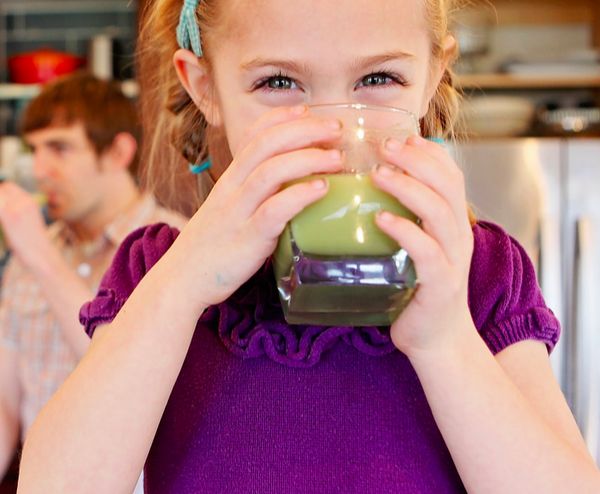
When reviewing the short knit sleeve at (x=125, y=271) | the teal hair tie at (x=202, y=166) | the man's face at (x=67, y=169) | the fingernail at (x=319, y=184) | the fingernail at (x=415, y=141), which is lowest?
the man's face at (x=67, y=169)

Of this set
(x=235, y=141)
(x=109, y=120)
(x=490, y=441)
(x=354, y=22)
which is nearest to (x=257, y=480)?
(x=490, y=441)

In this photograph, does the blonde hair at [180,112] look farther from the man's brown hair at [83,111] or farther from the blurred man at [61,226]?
the man's brown hair at [83,111]

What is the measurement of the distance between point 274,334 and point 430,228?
273mm

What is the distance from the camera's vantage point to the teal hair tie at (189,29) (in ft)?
3.36

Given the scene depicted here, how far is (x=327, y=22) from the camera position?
33.3 inches

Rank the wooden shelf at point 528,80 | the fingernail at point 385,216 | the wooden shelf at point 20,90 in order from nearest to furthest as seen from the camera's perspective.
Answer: the fingernail at point 385,216, the wooden shelf at point 528,80, the wooden shelf at point 20,90

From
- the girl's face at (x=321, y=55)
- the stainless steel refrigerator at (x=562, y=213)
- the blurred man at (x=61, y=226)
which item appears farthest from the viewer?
the stainless steel refrigerator at (x=562, y=213)

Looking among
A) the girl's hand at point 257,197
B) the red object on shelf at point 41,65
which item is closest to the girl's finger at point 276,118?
the girl's hand at point 257,197

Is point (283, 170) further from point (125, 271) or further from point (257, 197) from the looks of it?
point (125, 271)

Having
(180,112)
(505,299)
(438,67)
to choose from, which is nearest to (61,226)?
(180,112)

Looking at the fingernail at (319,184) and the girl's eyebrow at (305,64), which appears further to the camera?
the girl's eyebrow at (305,64)

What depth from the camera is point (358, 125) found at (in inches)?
28.1

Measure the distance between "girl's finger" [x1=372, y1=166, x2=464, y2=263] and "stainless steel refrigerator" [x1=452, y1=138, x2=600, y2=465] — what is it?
206 centimetres

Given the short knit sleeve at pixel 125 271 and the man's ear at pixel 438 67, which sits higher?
the man's ear at pixel 438 67
